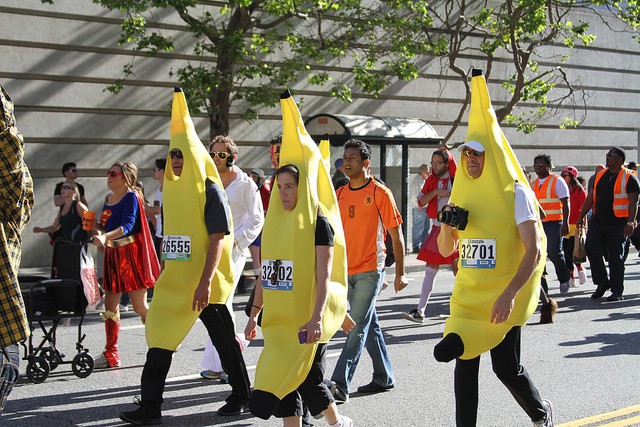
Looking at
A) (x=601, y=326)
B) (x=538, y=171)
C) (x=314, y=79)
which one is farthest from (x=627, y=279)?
(x=314, y=79)

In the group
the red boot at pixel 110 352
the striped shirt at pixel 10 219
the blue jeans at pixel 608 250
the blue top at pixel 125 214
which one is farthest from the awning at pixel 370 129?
the striped shirt at pixel 10 219

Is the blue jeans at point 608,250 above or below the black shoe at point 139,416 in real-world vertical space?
above

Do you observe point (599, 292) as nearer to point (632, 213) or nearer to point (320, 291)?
point (632, 213)

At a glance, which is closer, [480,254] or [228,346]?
[480,254]

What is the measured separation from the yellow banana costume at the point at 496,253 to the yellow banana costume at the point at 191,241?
6.34 feet

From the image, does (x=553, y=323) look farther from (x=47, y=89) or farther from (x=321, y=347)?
(x=47, y=89)

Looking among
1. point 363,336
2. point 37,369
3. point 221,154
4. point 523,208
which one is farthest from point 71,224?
point 523,208

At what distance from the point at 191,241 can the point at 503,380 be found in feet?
7.69

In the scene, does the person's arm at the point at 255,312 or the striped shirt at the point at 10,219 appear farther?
the person's arm at the point at 255,312

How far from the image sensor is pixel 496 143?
18.5ft

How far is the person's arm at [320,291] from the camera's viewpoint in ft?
17.6

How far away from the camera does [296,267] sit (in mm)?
5488

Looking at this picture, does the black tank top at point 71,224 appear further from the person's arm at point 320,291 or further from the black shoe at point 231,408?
the person's arm at point 320,291

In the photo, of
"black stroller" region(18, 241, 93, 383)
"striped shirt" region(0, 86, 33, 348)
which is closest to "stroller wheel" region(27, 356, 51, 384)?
"black stroller" region(18, 241, 93, 383)
